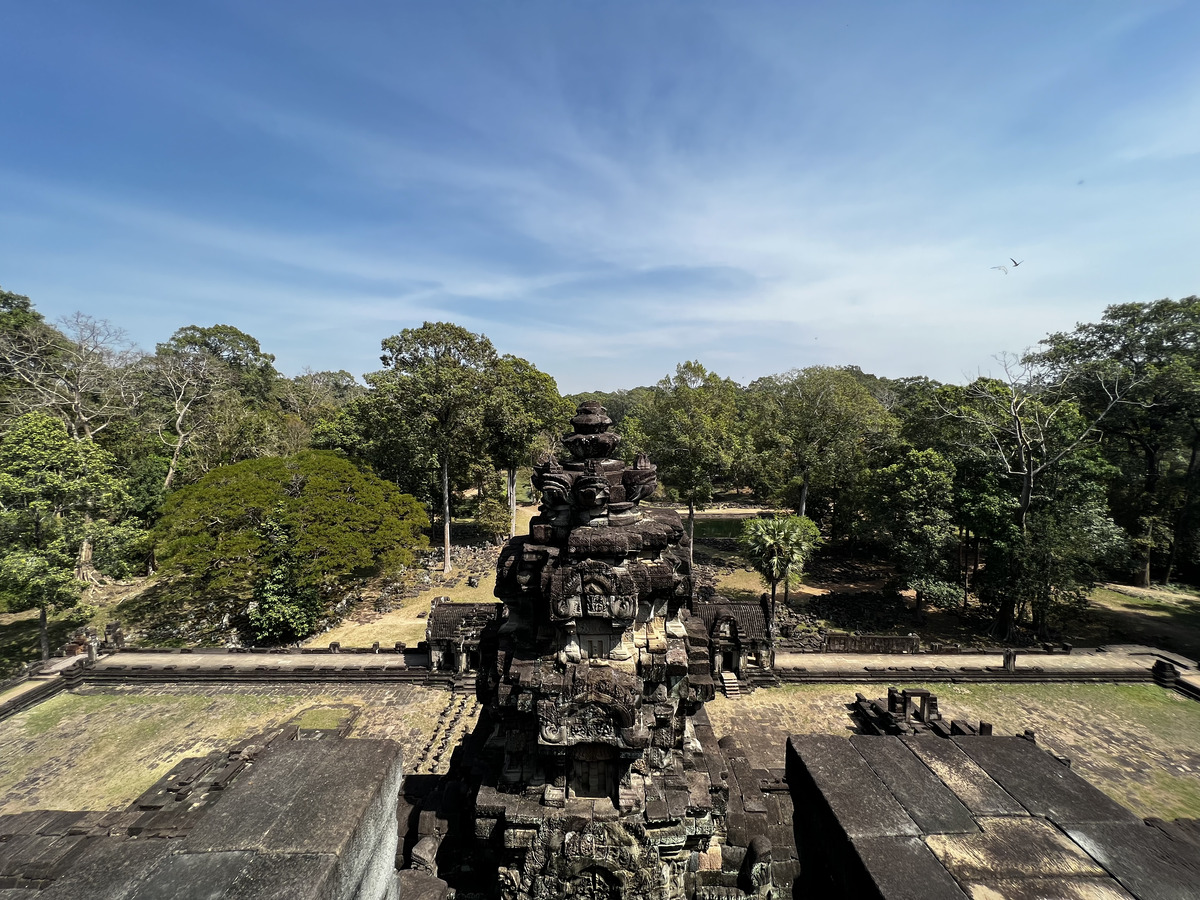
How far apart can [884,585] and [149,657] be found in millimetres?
35072

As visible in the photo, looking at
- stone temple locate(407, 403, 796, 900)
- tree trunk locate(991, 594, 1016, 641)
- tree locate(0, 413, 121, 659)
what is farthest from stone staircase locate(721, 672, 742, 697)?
tree locate(0, 413, 121, 659)

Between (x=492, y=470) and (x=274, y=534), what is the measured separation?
67.7 ft

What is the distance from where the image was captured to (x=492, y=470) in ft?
136

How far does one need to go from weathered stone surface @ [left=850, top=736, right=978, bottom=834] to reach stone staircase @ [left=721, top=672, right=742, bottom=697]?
49.4 ft

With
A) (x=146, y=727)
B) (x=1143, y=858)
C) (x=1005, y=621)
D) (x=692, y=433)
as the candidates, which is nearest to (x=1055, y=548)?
(x=1005, y=621)

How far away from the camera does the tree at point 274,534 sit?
20969mm

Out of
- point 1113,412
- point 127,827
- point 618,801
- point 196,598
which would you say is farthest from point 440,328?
point 1113,412

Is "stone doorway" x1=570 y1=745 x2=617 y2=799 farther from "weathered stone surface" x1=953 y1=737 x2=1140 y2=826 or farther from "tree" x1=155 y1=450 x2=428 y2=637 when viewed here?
"tree" x1=155 y1=450 x2=428 y2=637

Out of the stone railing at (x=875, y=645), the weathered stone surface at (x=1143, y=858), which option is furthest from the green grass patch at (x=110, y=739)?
the stone railing at (x=875, y=645)

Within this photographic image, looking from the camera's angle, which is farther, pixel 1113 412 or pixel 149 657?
pixel 1113 412

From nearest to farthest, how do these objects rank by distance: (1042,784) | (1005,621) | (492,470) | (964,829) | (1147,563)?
(964,829) → (1042,784) → (1005,621) → (1147,563) → (492,470)

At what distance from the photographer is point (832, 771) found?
150 inches

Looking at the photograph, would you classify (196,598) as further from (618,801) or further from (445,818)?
(618,801)

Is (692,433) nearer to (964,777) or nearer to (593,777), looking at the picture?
(593,777)
